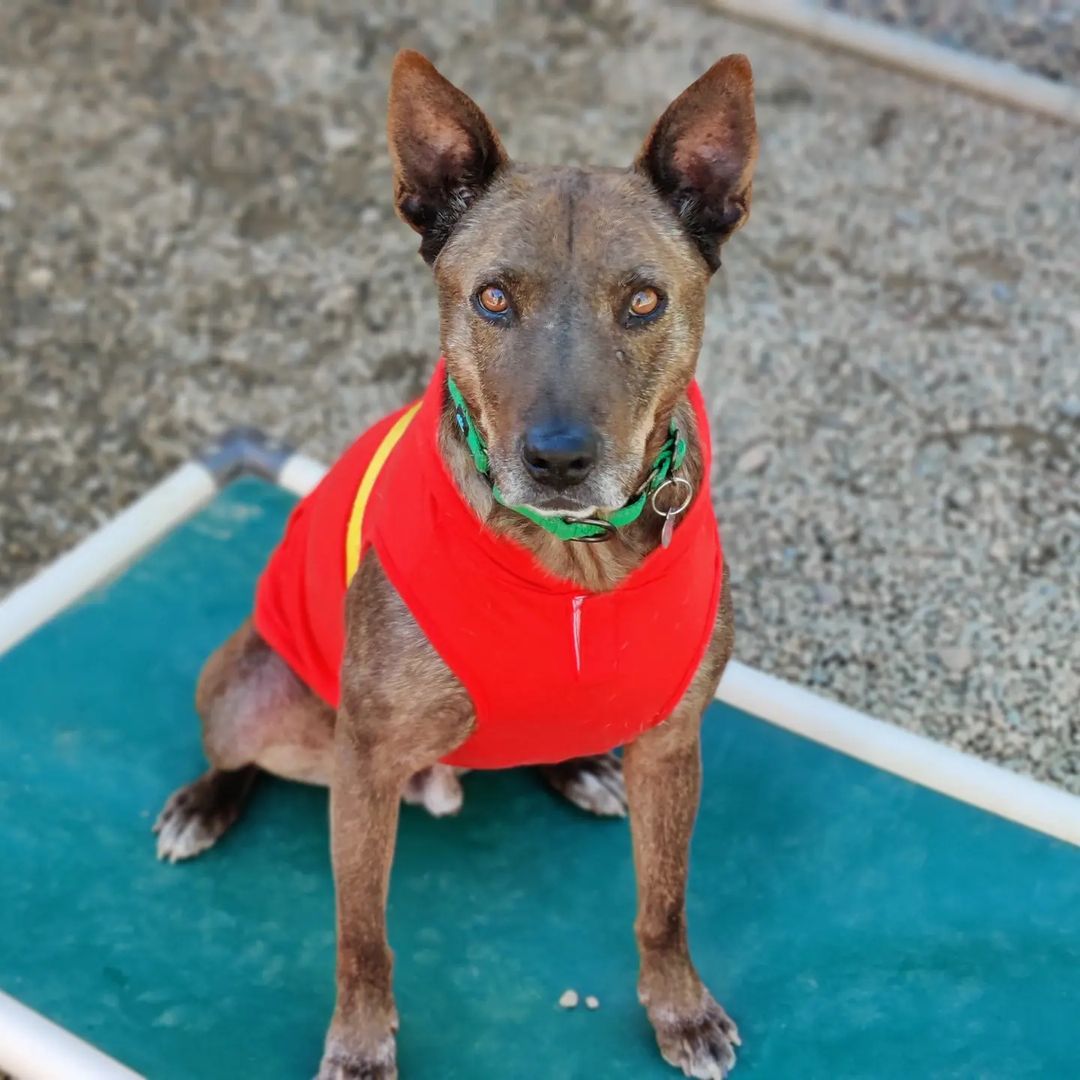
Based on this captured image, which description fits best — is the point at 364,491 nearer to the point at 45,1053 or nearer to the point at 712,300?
the point at 45,1053

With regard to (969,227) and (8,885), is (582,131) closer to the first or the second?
(969,227)

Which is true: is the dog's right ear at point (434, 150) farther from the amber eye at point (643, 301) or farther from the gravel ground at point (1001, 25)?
the gravel ground at point (1001, 25)

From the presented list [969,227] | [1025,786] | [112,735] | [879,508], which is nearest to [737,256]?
[969,227]

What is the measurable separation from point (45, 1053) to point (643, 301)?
6.66 feet

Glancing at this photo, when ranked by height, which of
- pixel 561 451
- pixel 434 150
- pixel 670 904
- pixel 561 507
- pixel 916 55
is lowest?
pixel 670 904

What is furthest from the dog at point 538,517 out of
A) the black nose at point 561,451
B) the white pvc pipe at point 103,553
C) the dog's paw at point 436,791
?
the white pvc pipe at point 103,553

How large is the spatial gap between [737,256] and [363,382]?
5.44 feet

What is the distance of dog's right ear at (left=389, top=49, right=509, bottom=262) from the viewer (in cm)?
263

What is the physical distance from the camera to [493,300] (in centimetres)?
257

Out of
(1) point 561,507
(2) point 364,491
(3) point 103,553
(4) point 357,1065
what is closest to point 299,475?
(3) point 103,553

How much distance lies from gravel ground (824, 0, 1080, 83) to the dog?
4831 millimetres

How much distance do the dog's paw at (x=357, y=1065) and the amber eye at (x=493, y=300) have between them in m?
1.61

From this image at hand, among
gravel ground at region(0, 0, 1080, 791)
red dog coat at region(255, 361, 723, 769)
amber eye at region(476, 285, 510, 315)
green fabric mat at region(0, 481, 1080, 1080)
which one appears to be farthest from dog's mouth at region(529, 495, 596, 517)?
gravel ground at region(0, 0, 1080, 791)

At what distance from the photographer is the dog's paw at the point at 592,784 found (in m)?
3.71
